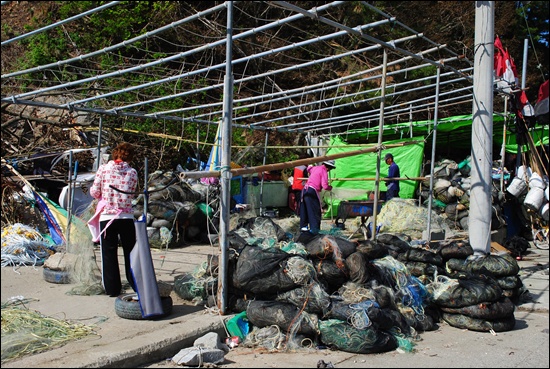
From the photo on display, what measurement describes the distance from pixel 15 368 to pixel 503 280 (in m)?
5.86

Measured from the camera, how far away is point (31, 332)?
196 inches

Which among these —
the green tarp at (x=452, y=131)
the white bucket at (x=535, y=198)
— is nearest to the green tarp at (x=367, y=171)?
the green tarp at (x=452, y=131)

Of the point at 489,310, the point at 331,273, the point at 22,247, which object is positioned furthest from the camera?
the point at 22,247

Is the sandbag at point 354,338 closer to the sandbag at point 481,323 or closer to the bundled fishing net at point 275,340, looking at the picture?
the bundled fishing net at point 275,340

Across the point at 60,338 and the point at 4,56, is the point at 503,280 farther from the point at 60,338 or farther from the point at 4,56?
the point at 4,56

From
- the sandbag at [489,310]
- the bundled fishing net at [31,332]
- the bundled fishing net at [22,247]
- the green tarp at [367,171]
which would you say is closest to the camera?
the bundled fishing net at [31,332]

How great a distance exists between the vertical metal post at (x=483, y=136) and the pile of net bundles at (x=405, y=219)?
11.7ft

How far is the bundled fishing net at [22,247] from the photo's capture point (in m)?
8.09

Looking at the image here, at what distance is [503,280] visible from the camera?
729cm

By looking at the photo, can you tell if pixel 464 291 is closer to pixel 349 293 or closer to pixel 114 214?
pixel 349 293

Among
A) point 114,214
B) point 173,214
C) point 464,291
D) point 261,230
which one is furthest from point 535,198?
point 114,214

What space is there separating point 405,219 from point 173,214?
5204mm

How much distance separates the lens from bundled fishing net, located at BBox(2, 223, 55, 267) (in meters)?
8.09

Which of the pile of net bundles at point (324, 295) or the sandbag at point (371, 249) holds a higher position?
the sandbag at point (371, 249)
